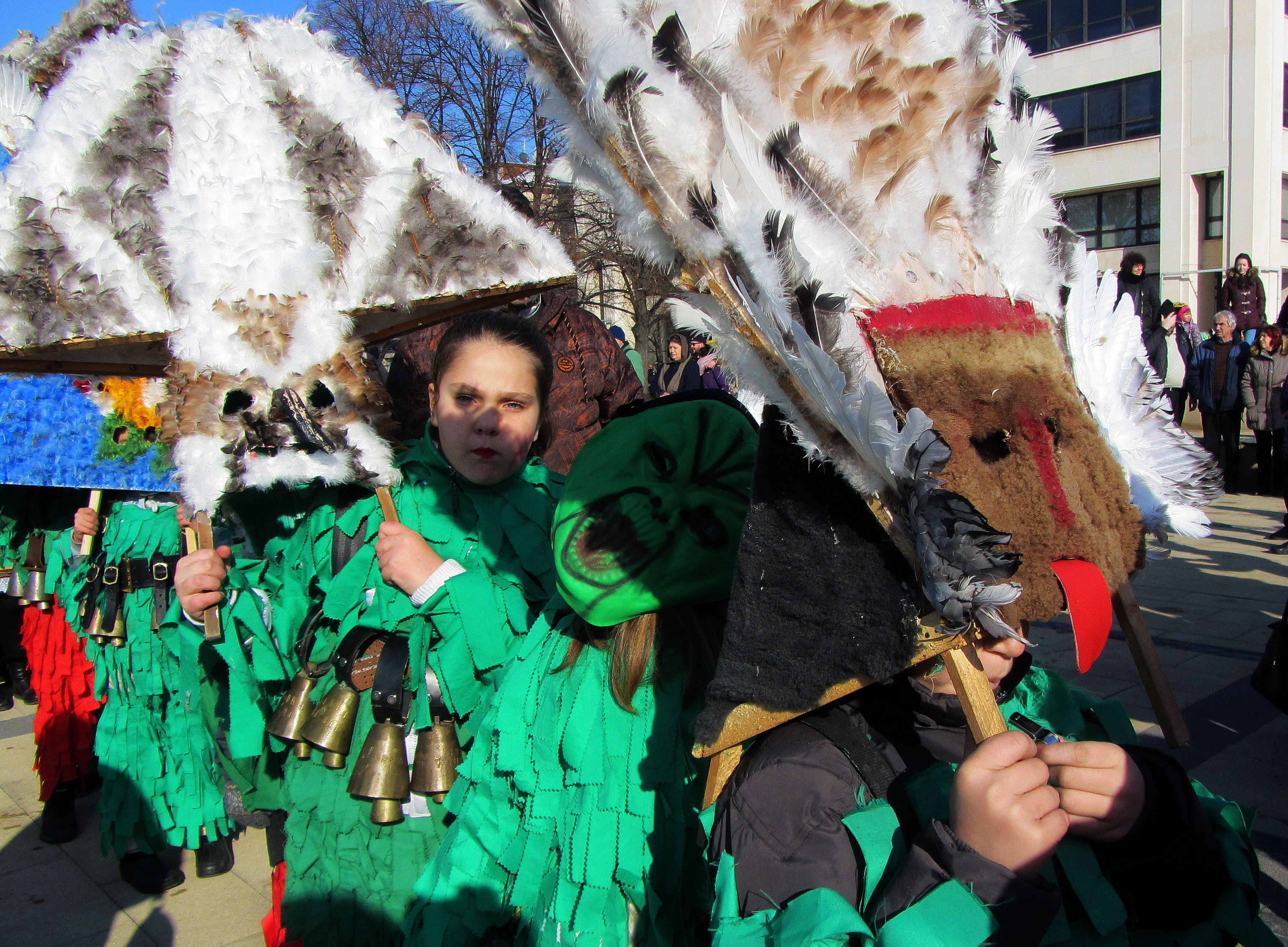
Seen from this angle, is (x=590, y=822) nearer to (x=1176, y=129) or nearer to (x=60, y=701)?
(x=60, y=701)

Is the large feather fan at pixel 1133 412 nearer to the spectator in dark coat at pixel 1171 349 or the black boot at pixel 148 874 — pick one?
the black boot at pixel 148 874

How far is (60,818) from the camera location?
12.8 ft

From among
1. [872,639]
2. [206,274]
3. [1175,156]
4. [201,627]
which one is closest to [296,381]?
[206,274]

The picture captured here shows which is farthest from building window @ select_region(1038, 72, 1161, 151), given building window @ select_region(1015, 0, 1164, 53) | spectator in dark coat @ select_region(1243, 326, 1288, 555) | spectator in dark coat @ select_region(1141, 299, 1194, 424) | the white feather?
the white feather

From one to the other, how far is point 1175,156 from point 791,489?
81.2 feet

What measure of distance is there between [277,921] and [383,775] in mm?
908

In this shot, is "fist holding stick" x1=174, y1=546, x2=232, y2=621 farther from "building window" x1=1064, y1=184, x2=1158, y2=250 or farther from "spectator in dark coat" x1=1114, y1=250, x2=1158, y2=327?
"building window" x1=1064, y1=184, x2=1158, y2=250

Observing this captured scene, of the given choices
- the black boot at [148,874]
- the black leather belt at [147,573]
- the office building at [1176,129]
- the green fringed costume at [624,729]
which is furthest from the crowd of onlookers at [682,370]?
the office building at [1176,129]

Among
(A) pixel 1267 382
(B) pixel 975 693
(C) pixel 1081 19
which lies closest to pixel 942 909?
(B) pixel 975 693

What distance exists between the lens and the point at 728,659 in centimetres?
123

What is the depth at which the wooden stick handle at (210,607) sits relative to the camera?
237 centimetres

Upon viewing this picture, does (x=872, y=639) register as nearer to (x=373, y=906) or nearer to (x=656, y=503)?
(x=656, y=503)

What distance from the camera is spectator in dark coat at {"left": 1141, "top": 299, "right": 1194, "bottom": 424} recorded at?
8266mm

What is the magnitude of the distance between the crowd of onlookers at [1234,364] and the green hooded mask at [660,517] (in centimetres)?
774
